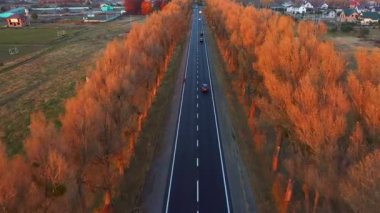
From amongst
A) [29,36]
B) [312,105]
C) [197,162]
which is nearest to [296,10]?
[29,36]

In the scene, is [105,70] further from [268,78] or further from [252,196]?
[252,196]

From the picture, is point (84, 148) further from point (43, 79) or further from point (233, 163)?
point (43, 79)

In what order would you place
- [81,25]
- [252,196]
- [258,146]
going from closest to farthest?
[252,196]
[258,146]
[81,25]

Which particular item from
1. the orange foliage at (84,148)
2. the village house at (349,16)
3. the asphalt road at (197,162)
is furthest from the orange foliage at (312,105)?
the village house at (349,16)

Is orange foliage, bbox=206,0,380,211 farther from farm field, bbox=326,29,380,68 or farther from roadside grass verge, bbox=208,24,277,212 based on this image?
farm field, bbox=326,29,380,68

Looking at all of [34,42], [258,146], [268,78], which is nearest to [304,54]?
[268,78]

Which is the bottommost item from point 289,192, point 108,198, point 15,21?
point 289,192
